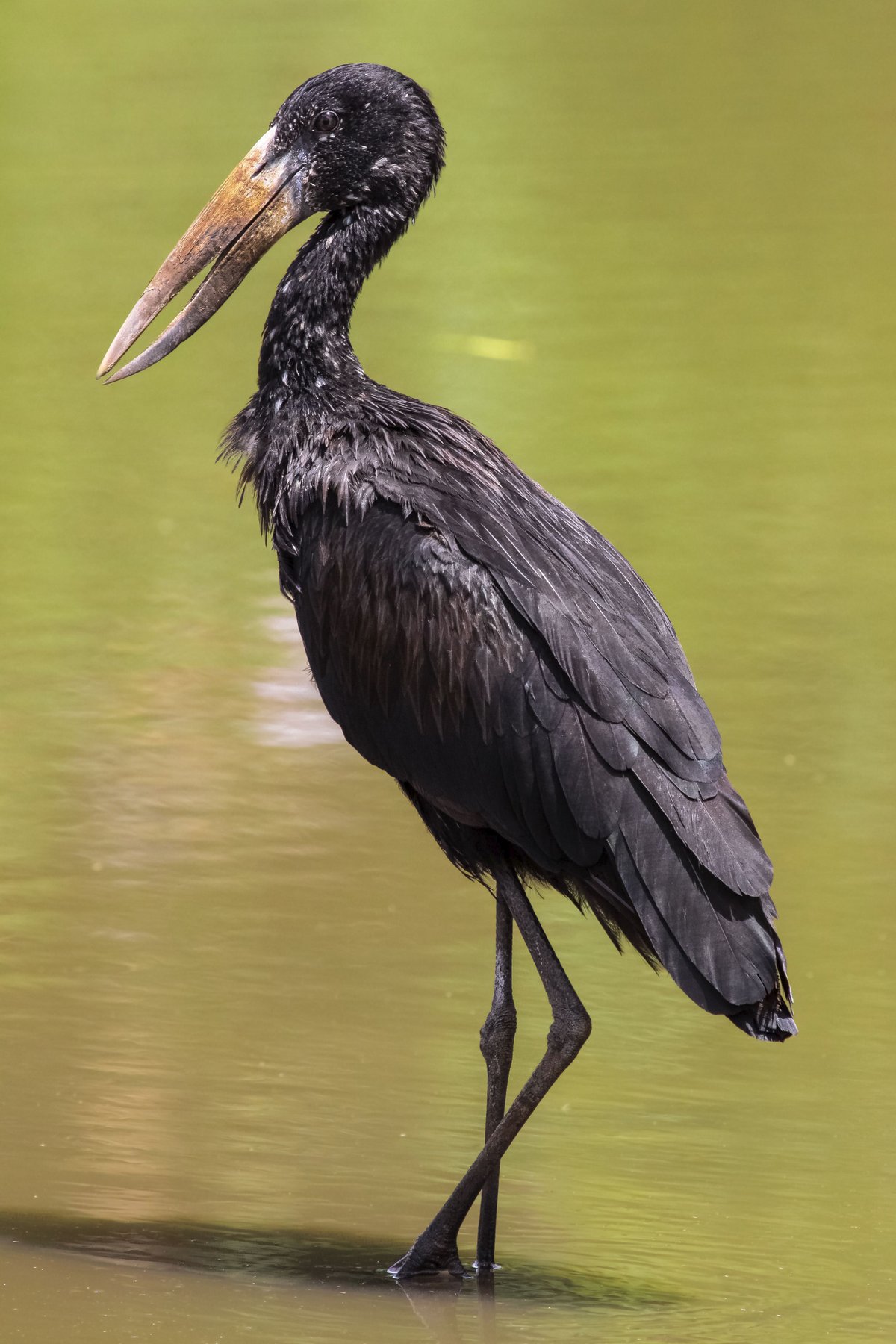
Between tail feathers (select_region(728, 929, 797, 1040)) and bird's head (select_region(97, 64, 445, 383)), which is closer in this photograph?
tail feathers (select_region(728, 929, 797, 1040))

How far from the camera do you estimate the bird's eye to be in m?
5.97

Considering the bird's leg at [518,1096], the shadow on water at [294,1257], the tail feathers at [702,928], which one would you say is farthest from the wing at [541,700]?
the shadow on water at [294,1257]

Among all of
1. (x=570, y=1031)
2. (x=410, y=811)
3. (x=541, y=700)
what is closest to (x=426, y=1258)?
(x=570, y=1031)

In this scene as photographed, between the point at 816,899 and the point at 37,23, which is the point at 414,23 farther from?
the point at 816,899

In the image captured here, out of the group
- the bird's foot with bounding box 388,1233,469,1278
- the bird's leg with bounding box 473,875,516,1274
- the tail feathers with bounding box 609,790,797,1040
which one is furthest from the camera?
the bird's leg with bounding box 473,875,516,1274

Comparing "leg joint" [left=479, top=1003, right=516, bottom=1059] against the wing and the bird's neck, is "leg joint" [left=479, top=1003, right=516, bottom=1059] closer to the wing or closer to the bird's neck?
the wing

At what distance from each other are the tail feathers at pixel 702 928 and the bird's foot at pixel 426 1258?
772 millimetres

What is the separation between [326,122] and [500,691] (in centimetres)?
170

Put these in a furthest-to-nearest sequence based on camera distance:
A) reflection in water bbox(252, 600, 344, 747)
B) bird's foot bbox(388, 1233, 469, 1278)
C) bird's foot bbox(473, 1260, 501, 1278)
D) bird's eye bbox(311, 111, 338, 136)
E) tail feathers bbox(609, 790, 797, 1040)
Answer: reflection in water bbox(252, 600, 344, 747) < bird's eye bbox(311, 111, 338, 136) < bird's foot bbox(473, 1260, 501, 1278) < bird's foot bbox(388, 1233, 469, 1278) < tail feathers bbox(609, 790, 797, 1040)

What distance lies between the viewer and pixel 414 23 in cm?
1914

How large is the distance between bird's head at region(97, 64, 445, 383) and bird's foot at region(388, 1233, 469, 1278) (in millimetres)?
2293

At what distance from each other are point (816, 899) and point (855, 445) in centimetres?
437

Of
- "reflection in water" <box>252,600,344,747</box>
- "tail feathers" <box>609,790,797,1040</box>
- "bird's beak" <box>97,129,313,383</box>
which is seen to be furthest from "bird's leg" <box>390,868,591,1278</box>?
"reflection in water" <box>252,600,344,747</box>

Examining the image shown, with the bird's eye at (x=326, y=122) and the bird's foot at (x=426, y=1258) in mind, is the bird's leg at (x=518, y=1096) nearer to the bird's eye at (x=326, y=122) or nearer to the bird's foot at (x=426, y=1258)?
the bird's foot at (x=426, y=1258)
